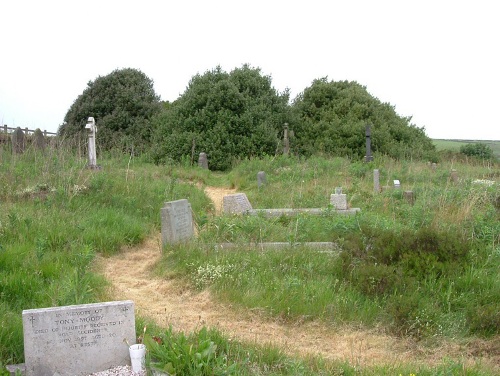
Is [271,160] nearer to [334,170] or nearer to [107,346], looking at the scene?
[334,170]

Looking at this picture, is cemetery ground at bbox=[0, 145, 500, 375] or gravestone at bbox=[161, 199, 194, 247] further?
gravestone at bbox=[161, 199, 194, 247]

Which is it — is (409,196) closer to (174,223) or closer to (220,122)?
(174,223)

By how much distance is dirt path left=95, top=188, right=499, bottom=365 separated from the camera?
507 cm

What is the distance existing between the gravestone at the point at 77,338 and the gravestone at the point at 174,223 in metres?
3.30

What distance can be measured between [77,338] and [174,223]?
3.61 meters

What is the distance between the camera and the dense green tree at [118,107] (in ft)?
84.7

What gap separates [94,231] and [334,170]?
970cm

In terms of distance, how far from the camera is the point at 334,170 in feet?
53.8

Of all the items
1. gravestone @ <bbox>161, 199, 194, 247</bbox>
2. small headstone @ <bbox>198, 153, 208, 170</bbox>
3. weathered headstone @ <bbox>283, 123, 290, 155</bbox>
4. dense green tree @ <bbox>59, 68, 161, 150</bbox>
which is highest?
dense green tree @ <bbox>59, 68, 161, 150</bbox>

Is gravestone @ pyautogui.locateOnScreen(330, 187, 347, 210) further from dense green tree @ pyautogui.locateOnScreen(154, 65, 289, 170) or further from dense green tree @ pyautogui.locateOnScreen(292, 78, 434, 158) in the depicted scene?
dense green tree @ pyautogui.locateOnScreen(292, 78, 434, 158)

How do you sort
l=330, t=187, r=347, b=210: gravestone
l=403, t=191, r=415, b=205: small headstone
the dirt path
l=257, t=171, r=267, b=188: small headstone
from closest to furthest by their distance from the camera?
the dirt path < l=330, t=187, r=347, b=210: gravestone < l=403, t=191, r=415, b=205: small headstone < l=257, t=171, r=267, b=188: small headstone

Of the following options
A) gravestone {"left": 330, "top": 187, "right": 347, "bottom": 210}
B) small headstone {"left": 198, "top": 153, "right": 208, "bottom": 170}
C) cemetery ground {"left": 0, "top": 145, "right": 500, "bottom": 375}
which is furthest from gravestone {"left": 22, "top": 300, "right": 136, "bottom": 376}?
small headstone {"left": 198, "top": 153, "right": 208, "bottom": 170}

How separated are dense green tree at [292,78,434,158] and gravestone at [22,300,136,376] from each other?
714 inches

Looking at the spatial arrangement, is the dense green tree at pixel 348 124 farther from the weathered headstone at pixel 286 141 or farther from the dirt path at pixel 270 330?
the dirt path at pixel 270 330
